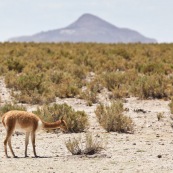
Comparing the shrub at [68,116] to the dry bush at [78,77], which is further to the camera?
the dry bush at [78,77]

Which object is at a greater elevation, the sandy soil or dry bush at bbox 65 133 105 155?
dry bush at bbox 65 133 105 155

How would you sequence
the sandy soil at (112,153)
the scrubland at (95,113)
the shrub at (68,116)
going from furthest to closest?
the shrub at (68,116)
the scrubland at (95,113)
the sandy soil at (112,153)

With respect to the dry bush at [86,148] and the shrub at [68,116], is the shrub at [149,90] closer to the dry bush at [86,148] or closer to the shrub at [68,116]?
the shrub at [68,116]

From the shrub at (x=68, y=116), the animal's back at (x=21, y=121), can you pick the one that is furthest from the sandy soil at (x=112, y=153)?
the animal's back at (x=21, y=121)

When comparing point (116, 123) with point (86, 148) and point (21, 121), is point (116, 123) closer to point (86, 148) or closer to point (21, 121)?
point (86, 148)

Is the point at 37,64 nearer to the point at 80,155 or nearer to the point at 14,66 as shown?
the point at 14,66

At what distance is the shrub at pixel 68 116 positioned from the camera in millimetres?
12188

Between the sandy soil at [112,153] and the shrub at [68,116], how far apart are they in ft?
1.18

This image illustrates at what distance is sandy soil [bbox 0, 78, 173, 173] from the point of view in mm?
8203

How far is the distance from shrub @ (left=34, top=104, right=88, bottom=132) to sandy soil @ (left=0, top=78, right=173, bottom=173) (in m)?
0.36

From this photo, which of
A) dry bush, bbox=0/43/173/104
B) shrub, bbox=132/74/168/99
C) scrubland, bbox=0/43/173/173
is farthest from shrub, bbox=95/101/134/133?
shrub, bbox=132/74/168/99

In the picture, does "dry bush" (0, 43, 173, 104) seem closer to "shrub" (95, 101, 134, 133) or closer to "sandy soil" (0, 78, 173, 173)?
"sandy soil" (0, 78, 173, 173)

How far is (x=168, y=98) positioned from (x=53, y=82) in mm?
5578

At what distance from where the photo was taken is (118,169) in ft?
26.7
